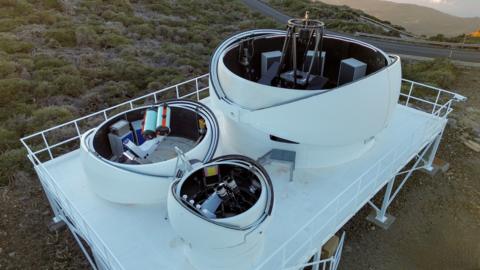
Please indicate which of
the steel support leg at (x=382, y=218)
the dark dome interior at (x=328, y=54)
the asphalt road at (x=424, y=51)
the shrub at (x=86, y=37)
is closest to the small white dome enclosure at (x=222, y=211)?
the dark dome interior at (x=328, y=54)

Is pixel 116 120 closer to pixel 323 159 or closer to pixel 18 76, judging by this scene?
pixel 323 159

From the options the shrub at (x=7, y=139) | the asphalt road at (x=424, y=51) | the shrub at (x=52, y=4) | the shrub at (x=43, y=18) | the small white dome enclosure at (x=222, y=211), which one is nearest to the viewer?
the small white dome enclosure at (x=222, y=211)

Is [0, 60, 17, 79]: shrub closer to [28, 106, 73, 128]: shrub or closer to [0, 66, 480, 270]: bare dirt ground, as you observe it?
[28, 106, 73, 128]: shrub

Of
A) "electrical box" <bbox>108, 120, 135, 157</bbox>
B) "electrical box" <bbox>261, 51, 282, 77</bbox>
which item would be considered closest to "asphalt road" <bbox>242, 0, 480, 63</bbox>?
"electrical box" <bbox>261, 51, 282, 77</bbox>

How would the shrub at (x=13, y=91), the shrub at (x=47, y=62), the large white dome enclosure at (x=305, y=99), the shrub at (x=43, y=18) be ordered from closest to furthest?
the large white dome enclosure at (x=305, y=99)
the shrub at (x=13, y=91)
the shrub at (x=47, y=62)
the shrub at (x=43, y=18)

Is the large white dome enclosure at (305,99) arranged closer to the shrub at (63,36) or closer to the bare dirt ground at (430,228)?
the bare dirt ground at (430,228)

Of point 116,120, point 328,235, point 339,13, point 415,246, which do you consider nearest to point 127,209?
point 116,120

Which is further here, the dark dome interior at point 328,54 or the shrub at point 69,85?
the shrub at point 69,85
